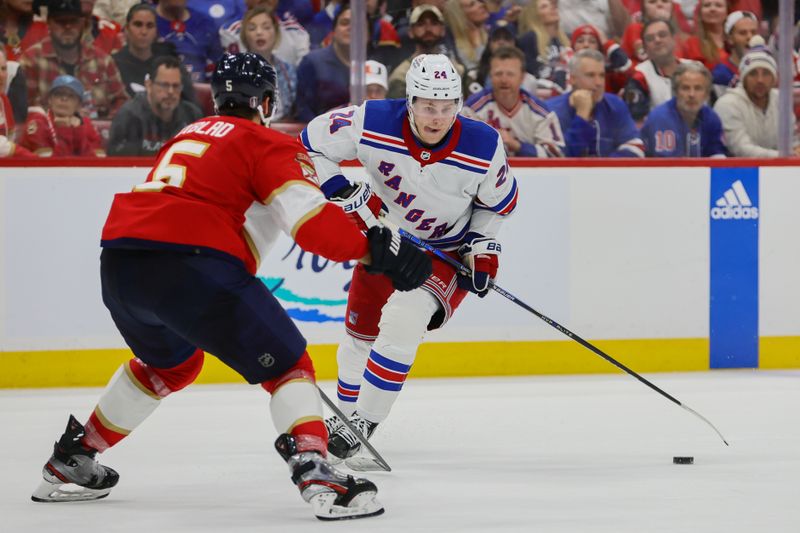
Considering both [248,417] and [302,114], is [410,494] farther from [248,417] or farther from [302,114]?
[302,114]

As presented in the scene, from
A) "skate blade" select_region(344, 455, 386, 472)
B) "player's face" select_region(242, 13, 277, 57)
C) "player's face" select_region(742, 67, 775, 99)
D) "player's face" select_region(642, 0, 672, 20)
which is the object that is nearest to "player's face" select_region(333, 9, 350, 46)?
"player's face" select_region(242, 13, 277, 57)

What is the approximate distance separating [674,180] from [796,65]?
0.86m

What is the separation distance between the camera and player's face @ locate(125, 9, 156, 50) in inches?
219

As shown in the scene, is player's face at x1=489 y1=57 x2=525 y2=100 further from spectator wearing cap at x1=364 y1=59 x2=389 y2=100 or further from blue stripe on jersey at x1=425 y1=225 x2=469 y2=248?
blue stripe on jersey at x1=425 y1=225 x2=469 y2=248

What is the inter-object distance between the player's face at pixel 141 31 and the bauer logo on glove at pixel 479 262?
2.36 m

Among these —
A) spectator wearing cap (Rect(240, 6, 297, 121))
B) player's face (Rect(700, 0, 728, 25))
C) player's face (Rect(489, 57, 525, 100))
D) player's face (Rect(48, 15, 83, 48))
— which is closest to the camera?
player's face (Rect(48, 15, 83, 48))

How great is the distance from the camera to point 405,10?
590 centimetres

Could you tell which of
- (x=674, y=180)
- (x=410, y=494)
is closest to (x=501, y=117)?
(x=674, y=180)

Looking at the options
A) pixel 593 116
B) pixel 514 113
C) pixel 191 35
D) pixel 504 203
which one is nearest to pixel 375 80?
pixel 514 113

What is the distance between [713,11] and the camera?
641 centimetres

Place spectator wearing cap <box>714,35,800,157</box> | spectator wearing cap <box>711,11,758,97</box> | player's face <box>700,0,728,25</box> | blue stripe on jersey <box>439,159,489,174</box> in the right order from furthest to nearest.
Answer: player's face <box>700,0,728,25</box>
spectator wearing cap <box>711,11,758,97</box>
spectator wearing cap <box>714,35,800,157</box>
blue stripe on jersey <box>439,159,489,174</box>

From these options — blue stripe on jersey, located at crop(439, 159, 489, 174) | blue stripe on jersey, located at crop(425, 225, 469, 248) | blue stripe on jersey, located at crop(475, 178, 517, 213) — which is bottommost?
blue stripe on jersey, located at crop(425, 225, 469, 248)

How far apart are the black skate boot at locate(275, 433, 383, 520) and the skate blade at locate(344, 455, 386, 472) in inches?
30.1

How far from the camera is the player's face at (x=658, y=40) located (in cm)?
629
